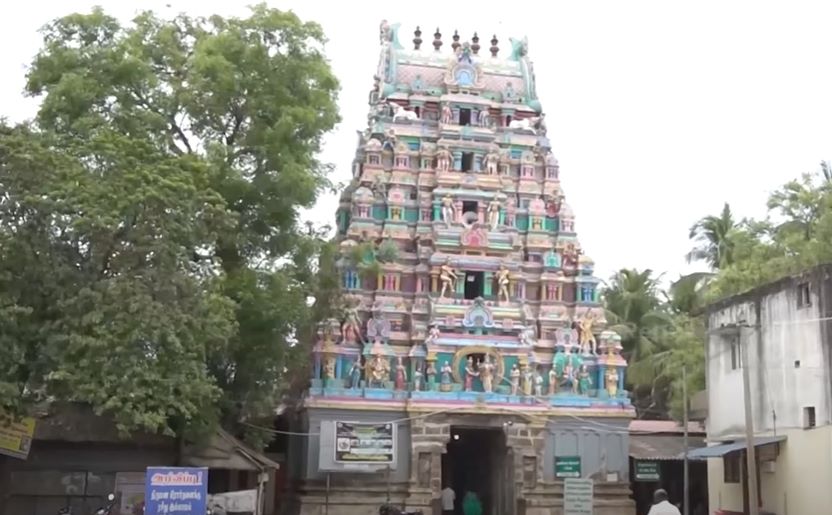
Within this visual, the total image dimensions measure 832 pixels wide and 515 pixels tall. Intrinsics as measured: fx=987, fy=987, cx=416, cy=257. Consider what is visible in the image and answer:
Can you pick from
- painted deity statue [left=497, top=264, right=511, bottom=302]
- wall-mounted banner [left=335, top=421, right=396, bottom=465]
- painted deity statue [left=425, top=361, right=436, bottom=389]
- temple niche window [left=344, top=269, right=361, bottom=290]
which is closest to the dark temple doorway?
painted deity statue [left=425, top=361, right=436, bottom=389]

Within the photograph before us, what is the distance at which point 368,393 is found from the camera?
2427cm

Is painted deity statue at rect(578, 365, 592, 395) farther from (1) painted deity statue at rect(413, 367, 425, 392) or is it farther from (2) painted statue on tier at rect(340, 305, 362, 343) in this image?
(2) painted statue on tier at rect(340, 305, 362, 343)

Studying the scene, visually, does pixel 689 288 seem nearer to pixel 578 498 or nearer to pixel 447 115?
pixel 447 115

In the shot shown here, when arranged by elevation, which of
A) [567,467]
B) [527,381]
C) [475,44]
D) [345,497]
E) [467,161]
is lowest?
[345,497]

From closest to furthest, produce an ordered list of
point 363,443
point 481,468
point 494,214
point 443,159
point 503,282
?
point 363,443, point 503,282, point 494,214, point 443,159, point 481,468

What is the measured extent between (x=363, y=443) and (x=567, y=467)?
17.1 feet

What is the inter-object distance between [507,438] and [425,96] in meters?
9.88

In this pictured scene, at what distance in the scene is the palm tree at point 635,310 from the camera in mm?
35500

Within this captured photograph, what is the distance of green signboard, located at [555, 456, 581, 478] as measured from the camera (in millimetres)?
24453

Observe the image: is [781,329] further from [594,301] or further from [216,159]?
[216,159]

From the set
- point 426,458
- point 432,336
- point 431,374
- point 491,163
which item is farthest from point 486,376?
point 491,163

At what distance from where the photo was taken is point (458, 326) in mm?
25219

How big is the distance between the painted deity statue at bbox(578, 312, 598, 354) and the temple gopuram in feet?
0.11

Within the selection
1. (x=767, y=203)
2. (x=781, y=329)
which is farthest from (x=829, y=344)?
(x=767, y=203)
